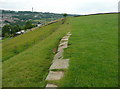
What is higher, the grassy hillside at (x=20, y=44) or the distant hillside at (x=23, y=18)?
the distant hillside at (x=23, y=18)

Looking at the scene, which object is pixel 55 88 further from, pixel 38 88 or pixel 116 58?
pixel 116 58

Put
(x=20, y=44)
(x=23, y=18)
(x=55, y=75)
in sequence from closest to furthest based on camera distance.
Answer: (x=55, y=75)
(x=20, y=44)
(x=23, y=18)

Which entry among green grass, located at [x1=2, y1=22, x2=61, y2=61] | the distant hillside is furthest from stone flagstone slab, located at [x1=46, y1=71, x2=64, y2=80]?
the distant hillside

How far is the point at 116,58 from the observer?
6621 mm

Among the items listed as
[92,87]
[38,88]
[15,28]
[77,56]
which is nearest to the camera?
[92,87]

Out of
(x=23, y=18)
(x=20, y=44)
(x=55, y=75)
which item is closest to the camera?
(x=55, y=75)

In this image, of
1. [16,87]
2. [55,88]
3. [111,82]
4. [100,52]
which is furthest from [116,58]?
[16,87]

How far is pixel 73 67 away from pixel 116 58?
2.30 metres

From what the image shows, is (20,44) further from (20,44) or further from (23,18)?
(23,18)

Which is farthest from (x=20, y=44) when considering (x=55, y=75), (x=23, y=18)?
(x=23, y=18)

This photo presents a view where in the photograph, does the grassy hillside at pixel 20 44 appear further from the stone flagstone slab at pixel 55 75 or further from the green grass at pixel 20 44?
the stone flagstone slab at pixel 55 75

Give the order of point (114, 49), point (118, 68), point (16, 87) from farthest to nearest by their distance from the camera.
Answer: point (114, 49)
point (118, 68)
point (16, 87)

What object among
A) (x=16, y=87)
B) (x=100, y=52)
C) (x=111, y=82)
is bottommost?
(x=16, y=87)

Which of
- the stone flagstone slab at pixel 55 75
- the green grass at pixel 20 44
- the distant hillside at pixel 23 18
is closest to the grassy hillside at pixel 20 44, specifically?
the green grass at pixel 20 44
